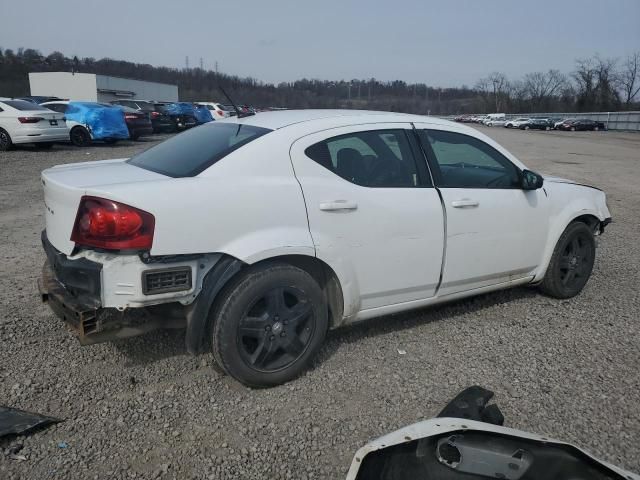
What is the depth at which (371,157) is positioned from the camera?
356cm

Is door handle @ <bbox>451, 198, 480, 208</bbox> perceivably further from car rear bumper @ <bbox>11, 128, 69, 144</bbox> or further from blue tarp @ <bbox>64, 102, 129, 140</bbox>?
blue tarp @ <bbox>64, 102, 129, 140</bbox>

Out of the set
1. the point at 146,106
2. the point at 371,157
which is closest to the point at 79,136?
the point at 146,106

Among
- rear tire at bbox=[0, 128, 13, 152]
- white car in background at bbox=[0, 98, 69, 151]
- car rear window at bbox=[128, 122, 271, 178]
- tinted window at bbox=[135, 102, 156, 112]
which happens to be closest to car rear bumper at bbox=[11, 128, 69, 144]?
white car in background at bbox=[0, 98, 69, 151]

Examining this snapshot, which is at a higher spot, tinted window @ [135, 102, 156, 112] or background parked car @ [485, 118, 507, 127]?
tinted window @ [135, 102, 156, 112]

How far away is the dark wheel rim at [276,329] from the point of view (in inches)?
120

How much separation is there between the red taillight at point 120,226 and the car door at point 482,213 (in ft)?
6.65

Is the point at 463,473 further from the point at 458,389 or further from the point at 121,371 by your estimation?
the point at 121,371

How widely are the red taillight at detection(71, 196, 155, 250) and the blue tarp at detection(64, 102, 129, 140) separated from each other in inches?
632

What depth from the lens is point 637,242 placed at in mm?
7074

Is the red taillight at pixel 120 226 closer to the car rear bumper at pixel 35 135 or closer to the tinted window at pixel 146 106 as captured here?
the car rear bumper at pixel 35 135

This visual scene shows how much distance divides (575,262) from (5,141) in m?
15.3

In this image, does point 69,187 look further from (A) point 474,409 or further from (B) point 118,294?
(A) point 474,409

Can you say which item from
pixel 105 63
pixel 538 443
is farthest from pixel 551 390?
pixel 105 63

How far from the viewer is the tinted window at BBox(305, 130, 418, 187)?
337 centimetres
